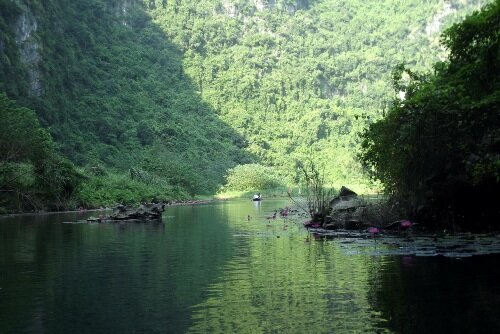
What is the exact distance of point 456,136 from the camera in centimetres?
2459

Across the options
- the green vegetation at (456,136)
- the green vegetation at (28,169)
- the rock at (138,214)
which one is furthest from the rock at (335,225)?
the green vegetation at (28,169)

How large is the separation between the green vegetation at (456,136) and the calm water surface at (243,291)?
5.65 m

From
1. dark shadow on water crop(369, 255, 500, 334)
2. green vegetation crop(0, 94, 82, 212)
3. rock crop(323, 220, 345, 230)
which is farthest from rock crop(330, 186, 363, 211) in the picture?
green vegetation crop(0, 94, 82, 212)

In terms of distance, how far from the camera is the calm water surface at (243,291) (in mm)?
10523

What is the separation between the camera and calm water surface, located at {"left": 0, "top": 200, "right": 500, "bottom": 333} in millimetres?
10523

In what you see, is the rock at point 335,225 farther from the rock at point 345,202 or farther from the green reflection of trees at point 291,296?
the green reflection of trees at point 291,296

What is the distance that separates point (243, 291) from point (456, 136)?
14393mm

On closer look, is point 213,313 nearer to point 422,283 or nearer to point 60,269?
point 422,283

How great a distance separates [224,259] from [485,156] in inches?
385

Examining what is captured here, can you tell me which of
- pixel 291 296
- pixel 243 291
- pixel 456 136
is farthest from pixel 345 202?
pixel 291 296

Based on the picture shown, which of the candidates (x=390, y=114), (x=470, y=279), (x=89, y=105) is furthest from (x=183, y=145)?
(x=470, y=279)

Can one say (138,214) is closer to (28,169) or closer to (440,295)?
(28,169)

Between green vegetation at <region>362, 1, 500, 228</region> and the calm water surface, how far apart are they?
18.5 ft

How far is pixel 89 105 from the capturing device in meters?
142
